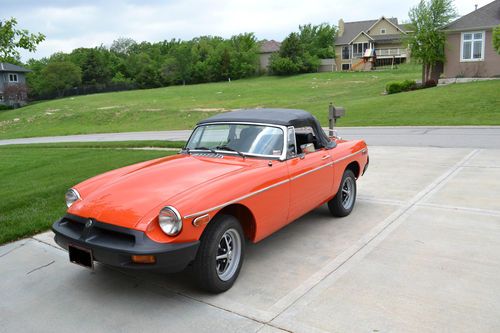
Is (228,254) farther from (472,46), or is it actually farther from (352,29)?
(352,29)

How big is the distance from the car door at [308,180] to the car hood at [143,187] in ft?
2.04

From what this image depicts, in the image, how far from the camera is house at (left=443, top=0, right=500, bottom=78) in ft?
100

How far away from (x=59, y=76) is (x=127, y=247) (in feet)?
269

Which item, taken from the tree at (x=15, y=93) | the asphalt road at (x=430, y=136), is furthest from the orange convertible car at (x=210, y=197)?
the tree at (x=15, y=93)

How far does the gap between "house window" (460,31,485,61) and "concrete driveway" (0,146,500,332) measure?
2936cm

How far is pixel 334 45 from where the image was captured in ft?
246

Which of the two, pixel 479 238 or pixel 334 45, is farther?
pixel 334 45

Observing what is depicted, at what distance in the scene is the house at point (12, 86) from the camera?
67688mm

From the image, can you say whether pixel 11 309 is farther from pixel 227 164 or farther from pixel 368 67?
pixel 368 67

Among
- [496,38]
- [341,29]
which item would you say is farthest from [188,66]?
[496,38]

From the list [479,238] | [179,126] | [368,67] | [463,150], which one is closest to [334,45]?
[368,67]

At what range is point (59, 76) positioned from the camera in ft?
252

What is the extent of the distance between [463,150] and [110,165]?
914cm

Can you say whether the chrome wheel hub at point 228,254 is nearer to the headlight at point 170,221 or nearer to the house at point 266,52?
the headlight at point 170,221
